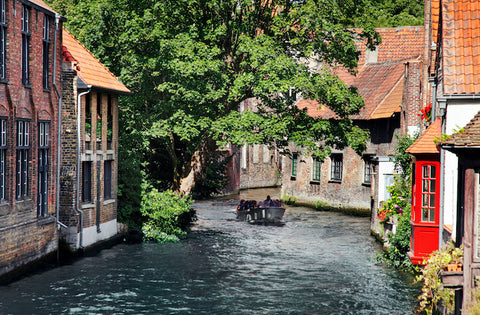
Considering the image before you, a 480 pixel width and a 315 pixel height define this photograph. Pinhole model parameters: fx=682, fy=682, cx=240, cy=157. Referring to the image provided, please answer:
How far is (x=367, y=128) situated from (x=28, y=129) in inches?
886

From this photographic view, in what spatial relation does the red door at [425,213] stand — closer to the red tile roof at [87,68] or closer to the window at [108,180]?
the red tile roof at [87,68]

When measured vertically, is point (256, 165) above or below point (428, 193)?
above

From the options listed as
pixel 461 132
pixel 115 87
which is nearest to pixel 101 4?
pixel 115 87

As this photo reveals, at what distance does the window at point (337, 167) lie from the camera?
4266 centimetres

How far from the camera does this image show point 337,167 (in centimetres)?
4303

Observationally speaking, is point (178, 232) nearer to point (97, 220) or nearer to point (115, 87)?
point (97, 220)

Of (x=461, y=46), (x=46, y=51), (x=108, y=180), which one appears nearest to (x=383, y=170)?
(x=108, y=180)

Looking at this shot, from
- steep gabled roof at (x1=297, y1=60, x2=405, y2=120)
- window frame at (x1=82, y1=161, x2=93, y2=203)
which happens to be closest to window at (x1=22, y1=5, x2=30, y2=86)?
window frame at (x1=82, y1=161, x2=93, y2=203)

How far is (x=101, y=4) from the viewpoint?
29.3 meters

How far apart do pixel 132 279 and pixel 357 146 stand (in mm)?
12332

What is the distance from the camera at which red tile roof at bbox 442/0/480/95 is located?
1379 cm

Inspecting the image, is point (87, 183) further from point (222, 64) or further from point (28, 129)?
point (222, 64)

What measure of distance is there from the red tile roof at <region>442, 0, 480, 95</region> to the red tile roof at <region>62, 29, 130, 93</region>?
1318 centimetres

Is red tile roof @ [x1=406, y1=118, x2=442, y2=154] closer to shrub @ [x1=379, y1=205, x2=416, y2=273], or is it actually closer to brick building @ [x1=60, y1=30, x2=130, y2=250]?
shrub @ [x1=379, y1=205, x2=416, y2=273]
